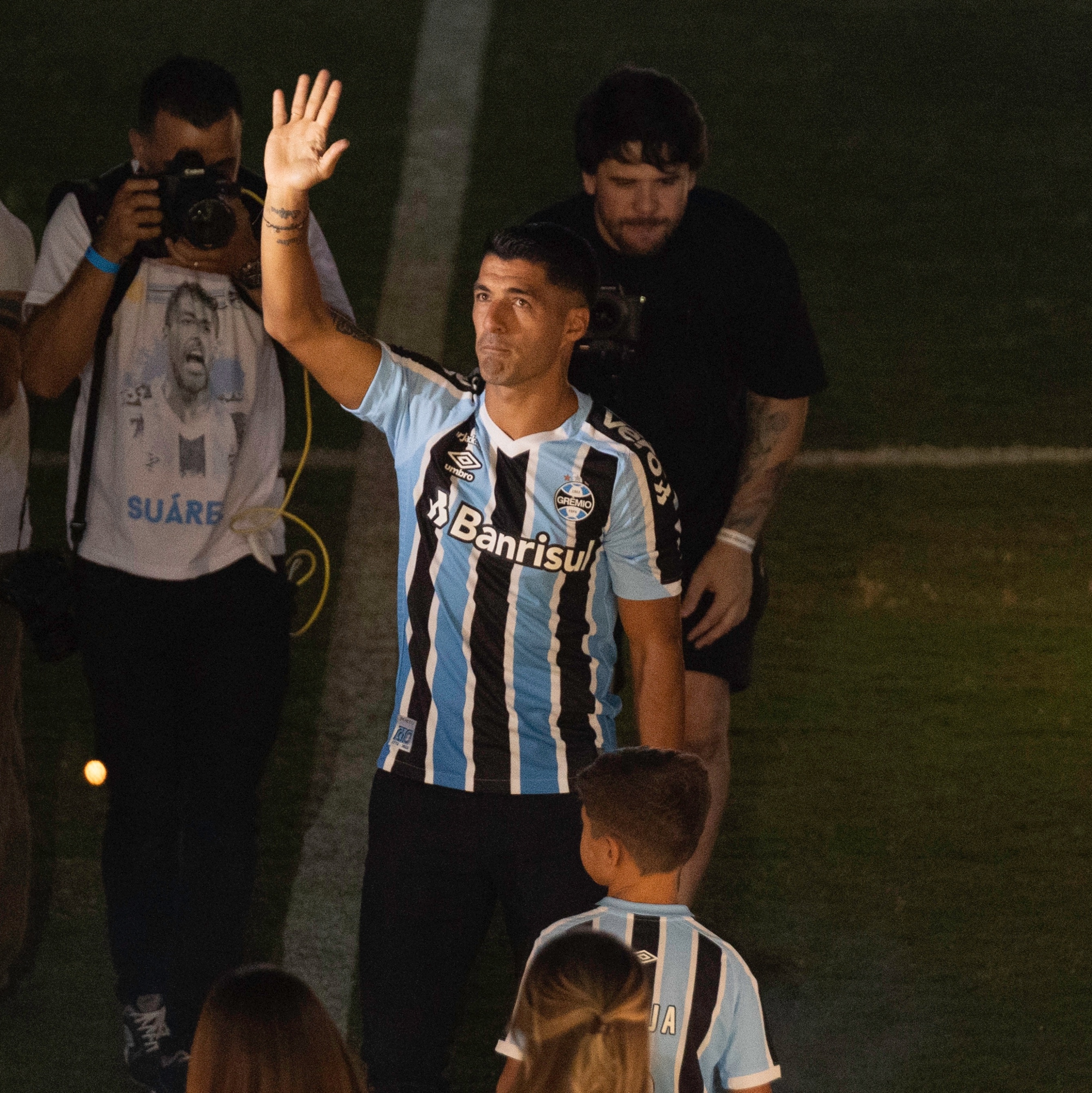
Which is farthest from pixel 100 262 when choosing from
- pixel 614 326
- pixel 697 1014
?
pixel 697 1014

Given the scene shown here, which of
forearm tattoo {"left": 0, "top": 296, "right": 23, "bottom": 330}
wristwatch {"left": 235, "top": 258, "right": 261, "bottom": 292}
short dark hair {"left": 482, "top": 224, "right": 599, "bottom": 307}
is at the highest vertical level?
short dark hair {"left": 482, "top": 224, "right": 599, "bottom": 307}

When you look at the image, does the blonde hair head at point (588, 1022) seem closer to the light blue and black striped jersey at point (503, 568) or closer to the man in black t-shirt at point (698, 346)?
the light blue and black striped jersey at point (503, 568)

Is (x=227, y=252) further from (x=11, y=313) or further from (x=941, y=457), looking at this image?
(x=941, y=457)

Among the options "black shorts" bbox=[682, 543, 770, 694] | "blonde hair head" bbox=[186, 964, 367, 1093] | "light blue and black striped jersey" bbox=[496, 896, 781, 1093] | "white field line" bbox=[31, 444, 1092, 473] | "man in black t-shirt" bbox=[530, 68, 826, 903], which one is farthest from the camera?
"white field line" bbox=[31, 444, 1092, 473]

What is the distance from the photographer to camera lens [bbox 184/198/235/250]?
4.07 metres

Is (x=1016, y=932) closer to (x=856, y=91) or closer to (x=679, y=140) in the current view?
(x=679, y=140)

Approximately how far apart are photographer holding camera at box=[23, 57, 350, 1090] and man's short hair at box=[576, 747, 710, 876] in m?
1.31

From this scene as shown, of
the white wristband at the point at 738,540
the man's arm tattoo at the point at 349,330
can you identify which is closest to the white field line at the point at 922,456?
the white wristband at the point at 738,540

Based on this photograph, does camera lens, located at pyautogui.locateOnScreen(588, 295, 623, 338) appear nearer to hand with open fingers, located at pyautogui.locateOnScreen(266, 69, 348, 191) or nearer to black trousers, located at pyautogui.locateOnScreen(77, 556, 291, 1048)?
hand with open fingers, located at pyautogui.locateOnScreen(266, 69, 348, 191)

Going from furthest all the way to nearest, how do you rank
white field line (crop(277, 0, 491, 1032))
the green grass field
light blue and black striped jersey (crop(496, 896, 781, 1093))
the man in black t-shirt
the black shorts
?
1. white field line (crop(277, 0, 491, 1032))
2. the green grass field
3. the black shorts
4. the man in black t-shirt
5. light blue and black striped jersey (crop(496, 896, 781, 1093))

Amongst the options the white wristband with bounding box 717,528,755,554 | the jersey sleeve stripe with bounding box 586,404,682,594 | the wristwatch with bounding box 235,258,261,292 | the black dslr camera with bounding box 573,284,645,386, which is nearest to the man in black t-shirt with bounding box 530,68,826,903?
the white wristband with bounding box 717,528,755,554

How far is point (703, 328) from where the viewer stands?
14.7 ft

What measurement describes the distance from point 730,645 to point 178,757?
1.40m

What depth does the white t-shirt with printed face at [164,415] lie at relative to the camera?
4246 mm
